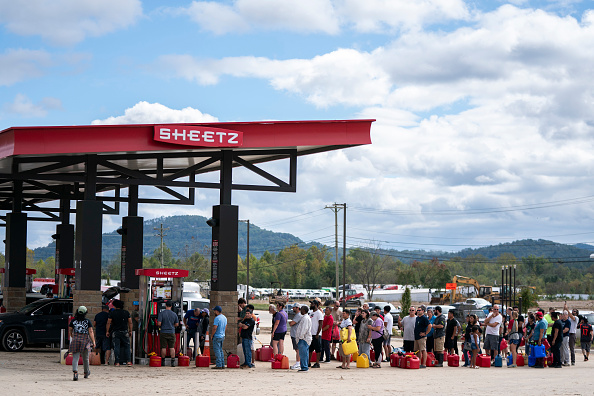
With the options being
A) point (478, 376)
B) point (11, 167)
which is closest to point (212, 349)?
point (478, 376)

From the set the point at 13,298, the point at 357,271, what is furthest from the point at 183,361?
the point at 357,271

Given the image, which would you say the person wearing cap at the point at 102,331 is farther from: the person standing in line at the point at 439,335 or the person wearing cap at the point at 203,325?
the person standing in line at the point at 439,335

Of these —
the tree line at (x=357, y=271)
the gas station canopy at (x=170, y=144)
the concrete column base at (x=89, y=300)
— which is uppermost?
the gas station canopy at (x=170, y=144)

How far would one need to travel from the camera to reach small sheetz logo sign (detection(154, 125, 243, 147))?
18.7m

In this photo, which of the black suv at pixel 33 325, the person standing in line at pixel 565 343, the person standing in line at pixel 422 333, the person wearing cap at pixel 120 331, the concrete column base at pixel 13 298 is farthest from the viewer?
the concrete column base at pixel 13 298

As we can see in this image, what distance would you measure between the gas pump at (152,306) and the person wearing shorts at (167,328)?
0.18 m

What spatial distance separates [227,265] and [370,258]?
402ft

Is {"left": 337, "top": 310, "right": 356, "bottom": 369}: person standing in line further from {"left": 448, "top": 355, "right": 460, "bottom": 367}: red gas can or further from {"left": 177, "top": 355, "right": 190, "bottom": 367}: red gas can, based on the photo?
{"left": 177, "top": 355, "right": 190, "bottom": 367}: red gas can

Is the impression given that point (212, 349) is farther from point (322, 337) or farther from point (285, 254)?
point (285, 254)

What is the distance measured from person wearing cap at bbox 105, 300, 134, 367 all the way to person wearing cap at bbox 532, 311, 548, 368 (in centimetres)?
1098

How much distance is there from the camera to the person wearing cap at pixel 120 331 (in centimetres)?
1800

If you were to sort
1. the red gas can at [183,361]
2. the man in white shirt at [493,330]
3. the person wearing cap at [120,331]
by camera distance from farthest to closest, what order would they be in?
the man in white shirt at [493,330] < the red gas can at [183,361] < the person wearing cap at [120,331]

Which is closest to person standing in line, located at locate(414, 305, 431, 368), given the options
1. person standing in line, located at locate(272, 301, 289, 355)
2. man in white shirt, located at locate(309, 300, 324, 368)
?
man in white shirt, located at locate(309, 300, 324, 368)

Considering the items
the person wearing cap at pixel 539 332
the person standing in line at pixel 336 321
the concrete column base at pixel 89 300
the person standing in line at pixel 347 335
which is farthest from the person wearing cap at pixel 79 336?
the person wearing cap at pixel 539 332
